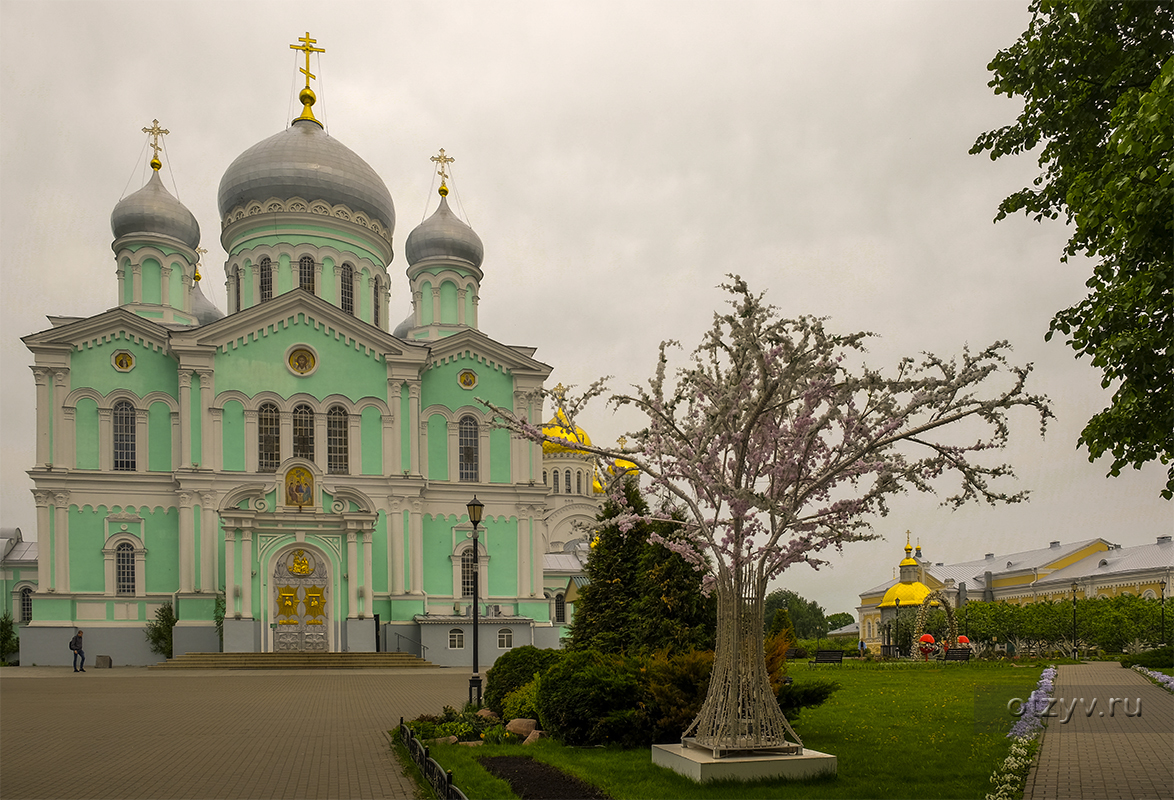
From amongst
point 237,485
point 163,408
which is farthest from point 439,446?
point 163,408

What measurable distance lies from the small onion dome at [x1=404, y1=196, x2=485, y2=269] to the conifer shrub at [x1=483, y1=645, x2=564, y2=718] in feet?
104

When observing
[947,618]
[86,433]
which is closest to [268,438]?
[86,433]

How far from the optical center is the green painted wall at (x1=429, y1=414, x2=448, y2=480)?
4000cm

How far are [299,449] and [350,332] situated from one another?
4.97 m

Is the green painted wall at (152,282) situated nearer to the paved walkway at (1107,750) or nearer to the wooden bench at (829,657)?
the wooden bench at (829,657)

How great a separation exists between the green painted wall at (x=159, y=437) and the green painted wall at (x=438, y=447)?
972 cm

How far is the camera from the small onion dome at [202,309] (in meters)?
50.7

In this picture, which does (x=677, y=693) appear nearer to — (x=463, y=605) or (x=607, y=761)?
(x=607, y=761)

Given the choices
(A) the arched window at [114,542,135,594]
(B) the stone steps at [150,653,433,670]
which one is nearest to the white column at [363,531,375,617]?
(B) the stone steps at [150,653,433,670]

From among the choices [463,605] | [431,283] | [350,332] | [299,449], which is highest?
[431,283]

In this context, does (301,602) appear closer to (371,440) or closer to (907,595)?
(371,440)

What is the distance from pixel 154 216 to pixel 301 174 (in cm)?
625

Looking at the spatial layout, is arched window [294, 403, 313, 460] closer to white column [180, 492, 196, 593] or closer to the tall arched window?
white column [180, 492, 196, 593]

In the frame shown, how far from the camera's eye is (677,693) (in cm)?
1200
